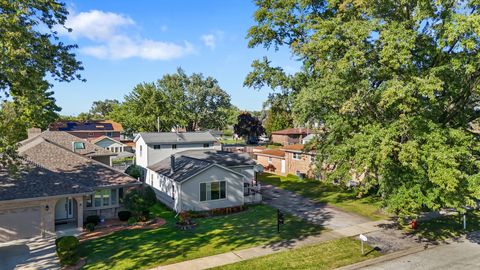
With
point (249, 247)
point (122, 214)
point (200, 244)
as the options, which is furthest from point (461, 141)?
point (122, 214)

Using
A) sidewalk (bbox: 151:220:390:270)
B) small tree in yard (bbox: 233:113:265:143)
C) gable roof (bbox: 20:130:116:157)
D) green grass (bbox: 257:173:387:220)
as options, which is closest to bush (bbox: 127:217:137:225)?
sidewalk (bbox: 151:220:390:270)

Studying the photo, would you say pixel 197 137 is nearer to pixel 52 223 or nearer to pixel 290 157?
pixel 290 157

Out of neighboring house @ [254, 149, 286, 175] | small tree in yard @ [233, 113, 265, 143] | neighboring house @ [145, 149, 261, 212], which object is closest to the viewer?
neighboring house @ [145, 149, 261, 212]

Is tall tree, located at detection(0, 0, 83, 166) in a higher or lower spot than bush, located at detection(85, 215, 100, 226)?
higher

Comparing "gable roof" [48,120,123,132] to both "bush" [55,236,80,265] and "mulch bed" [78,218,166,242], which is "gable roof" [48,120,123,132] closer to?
"mulch bed" [78,218,166,242]

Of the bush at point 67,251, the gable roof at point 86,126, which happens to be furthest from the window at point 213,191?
the gable roof at point 86,126

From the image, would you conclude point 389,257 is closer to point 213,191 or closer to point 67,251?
point 213,191

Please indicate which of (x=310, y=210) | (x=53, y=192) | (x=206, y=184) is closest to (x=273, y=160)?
(x=310, y=210)

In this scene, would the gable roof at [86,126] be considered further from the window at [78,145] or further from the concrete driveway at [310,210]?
the concrete driveway at [310,210]

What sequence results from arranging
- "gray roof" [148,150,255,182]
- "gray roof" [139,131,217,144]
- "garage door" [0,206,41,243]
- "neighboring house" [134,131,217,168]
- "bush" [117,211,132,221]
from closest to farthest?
"garage door" [0,206,41,243]
"bush" [117,211,132,221]
"gray roof" [148,150,255,182]
"neighboring house" [134,131,217,168]
"gray roof" [139,131,217,144]
